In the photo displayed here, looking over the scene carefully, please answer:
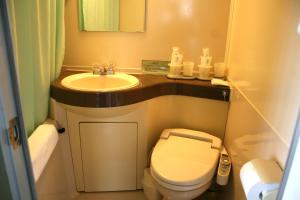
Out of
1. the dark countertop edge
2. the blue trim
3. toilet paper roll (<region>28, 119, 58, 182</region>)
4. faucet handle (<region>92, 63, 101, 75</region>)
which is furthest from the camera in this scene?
faucet handle (<region>92, 63, 101, 75</region>)

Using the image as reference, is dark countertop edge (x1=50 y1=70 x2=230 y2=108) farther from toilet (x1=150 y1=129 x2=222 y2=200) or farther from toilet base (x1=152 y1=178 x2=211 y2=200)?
toilet base (x1=152 y1=178 x2=211 y2=200)

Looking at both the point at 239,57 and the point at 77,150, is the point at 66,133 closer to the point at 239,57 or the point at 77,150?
the point at 77,150

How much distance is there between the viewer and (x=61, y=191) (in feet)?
4.96

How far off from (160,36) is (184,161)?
872 mm

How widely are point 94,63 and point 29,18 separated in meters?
0.67

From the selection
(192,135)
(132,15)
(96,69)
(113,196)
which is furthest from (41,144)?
(132,15)

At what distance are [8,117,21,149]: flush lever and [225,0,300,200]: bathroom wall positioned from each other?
761 millimetres

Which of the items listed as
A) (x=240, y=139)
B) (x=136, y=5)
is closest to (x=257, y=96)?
(x=240, y=139)

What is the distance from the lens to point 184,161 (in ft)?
4.23

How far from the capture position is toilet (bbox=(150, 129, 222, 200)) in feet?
3.86

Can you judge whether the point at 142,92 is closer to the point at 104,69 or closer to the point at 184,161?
the point at 104,69

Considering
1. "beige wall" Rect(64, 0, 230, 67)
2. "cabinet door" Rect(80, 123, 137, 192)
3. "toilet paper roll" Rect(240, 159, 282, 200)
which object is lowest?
"cabinet door" Rect(80, 123, 137, 192)

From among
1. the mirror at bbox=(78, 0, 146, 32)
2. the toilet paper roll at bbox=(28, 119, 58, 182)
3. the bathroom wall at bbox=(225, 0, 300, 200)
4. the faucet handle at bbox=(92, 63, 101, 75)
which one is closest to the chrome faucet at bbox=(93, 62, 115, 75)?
the faucet handle at bbox=(92, 63, 101, 75)

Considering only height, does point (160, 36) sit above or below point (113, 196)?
above
